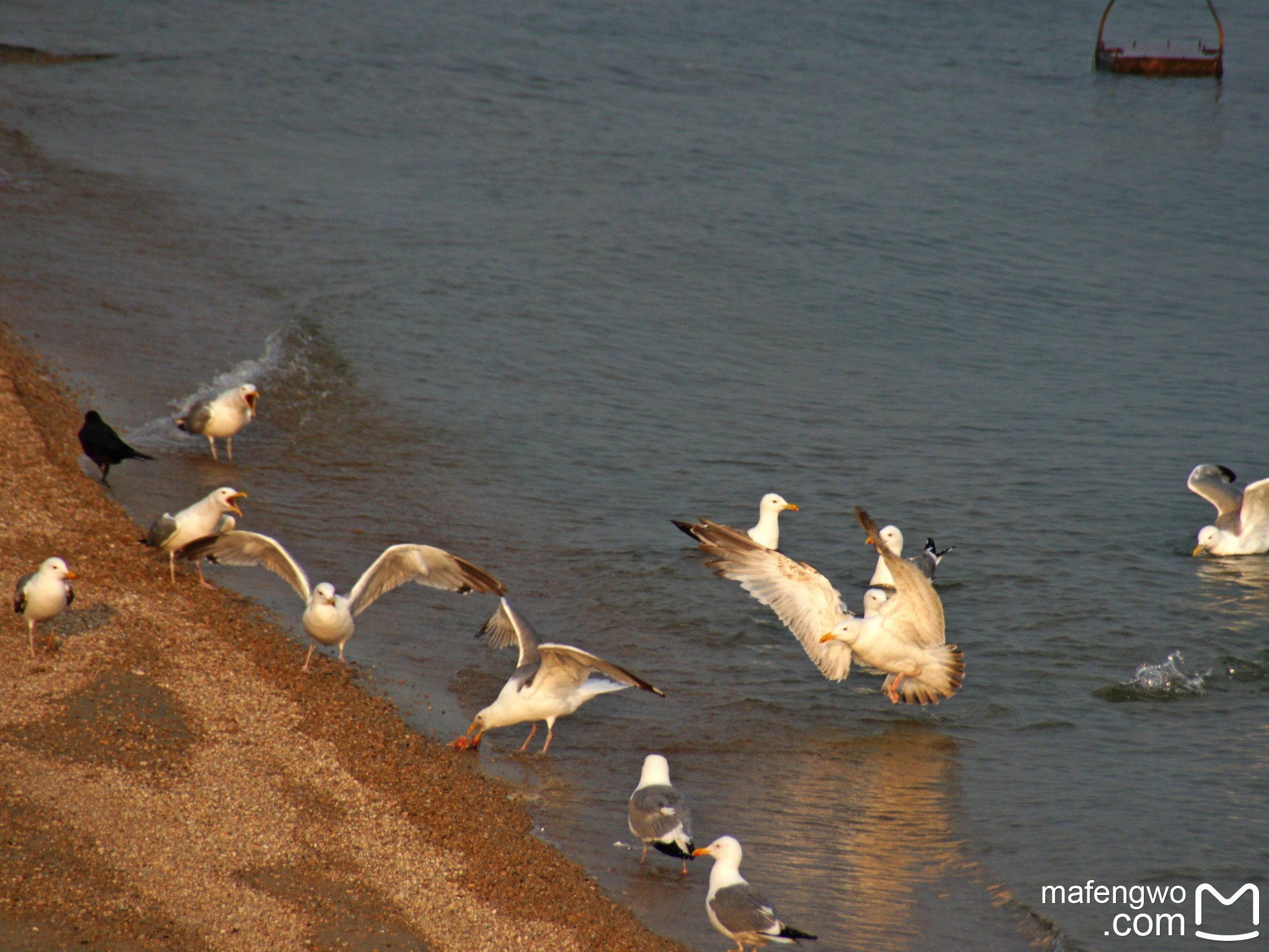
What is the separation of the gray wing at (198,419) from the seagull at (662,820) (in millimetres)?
5758

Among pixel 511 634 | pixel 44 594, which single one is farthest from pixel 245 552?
pixel 511 634

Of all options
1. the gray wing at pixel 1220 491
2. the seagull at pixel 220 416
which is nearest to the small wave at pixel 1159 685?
the gray wing at pixel 1220 491

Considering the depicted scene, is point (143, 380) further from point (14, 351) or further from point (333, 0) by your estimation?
point (333, 0)

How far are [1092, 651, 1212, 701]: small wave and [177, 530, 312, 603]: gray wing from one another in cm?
486

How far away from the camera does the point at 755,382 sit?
1359cm

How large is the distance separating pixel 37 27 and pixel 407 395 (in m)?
20.9

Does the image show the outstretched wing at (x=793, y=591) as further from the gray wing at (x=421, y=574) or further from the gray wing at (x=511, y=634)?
the gray wing at (x=421, y=574)

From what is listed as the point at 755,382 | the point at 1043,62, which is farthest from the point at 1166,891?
the point at 1043,62

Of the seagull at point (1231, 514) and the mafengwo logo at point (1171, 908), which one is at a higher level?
the mafengwo logo at point (1171, 908)

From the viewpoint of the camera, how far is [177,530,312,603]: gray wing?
291 inches

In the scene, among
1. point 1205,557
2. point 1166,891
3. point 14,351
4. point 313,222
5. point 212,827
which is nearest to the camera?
point 212,827

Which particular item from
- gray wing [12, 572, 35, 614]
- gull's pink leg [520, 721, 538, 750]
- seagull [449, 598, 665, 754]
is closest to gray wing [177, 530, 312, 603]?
gray wing [12, 572, 35, 614]

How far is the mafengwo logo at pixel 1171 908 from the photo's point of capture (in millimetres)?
5453

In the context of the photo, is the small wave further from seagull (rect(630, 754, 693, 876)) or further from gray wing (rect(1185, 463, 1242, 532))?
seagull (rect(630, 754, 693, 876))
